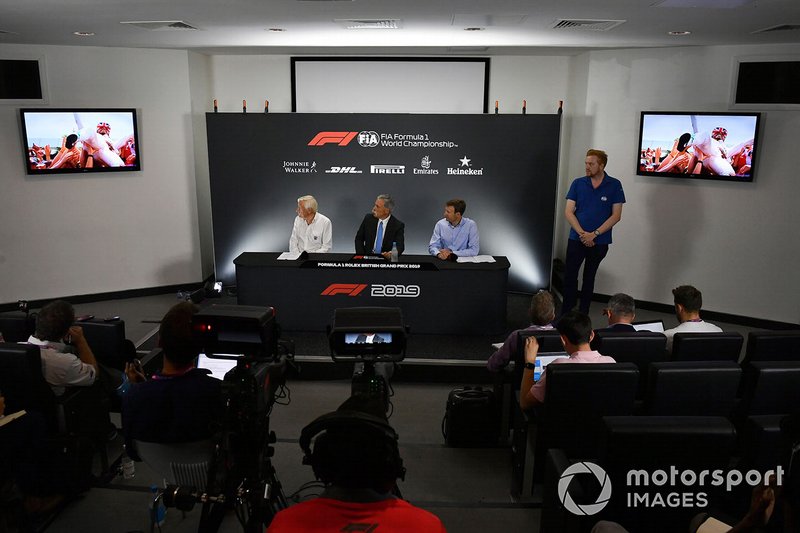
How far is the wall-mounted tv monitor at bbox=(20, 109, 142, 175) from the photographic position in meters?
6.57

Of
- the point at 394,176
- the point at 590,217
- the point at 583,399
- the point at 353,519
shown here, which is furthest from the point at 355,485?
the point at 394,176

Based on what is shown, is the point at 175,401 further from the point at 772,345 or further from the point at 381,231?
the point at 381,231

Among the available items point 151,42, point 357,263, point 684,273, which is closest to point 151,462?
point 357,263

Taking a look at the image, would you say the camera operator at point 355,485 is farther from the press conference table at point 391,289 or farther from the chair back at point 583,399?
the press conference table at point 391,289

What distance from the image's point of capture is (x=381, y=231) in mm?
6387

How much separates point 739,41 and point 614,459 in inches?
205

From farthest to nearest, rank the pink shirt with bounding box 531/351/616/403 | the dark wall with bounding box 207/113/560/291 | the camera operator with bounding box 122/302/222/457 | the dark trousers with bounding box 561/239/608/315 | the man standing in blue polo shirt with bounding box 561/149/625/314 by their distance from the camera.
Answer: the dark wall with bounding box 207/113/560/291 → the dark trousers with bounding box 561/239/608/315 → the man standing in blue polo shirt with bounding box 561/149/625/314 → the pink shirt with bounding box 531/351/616/403 → the camera operator with bounding box 122/302/222/457

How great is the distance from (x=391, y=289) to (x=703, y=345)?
275cm

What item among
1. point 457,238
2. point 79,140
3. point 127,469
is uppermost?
point 79,140

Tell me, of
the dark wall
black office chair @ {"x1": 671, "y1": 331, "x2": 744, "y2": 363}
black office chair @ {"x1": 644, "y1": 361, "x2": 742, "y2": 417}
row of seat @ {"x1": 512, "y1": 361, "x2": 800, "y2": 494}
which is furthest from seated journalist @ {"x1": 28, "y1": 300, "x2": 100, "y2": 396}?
the dark wall

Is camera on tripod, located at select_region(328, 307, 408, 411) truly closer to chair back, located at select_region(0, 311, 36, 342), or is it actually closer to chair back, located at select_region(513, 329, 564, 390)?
chair back, located at select_region(513, 329, 564, 390)

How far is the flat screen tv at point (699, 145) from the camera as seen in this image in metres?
6.21

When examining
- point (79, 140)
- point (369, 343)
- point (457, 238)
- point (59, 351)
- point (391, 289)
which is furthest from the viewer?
A: point (79, 140)

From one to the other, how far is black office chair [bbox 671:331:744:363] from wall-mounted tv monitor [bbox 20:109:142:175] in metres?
5.82
